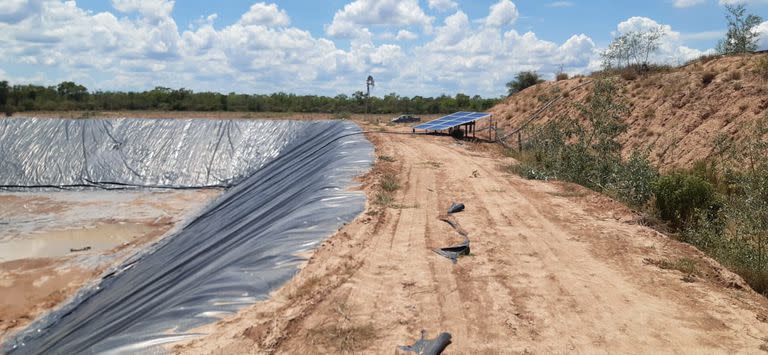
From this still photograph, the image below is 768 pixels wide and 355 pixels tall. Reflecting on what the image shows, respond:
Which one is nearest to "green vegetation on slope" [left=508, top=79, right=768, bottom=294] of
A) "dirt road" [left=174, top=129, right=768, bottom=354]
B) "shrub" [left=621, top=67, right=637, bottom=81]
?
"dirt road" [left=174, top=129, right=768, bottom=354]

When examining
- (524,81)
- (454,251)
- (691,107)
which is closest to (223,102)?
(524,81)

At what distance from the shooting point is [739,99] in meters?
16.6

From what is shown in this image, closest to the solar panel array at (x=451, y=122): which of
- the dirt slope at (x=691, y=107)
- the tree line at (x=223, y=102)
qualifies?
the dirt slope at (x=691, y=107)

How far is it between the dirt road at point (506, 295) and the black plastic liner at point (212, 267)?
0.41 meters

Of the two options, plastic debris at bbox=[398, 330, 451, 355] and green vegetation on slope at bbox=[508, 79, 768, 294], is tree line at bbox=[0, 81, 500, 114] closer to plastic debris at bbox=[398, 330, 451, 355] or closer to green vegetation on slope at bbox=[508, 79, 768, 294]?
green vegetation on slope at bbox=[508, 79, 768, 294]

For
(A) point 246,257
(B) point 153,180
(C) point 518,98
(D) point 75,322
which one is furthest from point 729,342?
(C) point 518,98

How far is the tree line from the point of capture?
172 feet

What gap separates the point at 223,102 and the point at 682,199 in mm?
51805

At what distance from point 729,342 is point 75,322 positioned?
906cm

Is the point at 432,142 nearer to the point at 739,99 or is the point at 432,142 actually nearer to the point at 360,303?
the point at 739,99

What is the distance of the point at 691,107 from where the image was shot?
59.3 ft

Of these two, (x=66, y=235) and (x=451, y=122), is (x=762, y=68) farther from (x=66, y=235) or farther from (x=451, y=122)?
(x=66, y=235)

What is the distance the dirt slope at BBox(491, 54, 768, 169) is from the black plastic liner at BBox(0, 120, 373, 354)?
8975mm

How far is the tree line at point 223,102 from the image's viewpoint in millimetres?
52500
